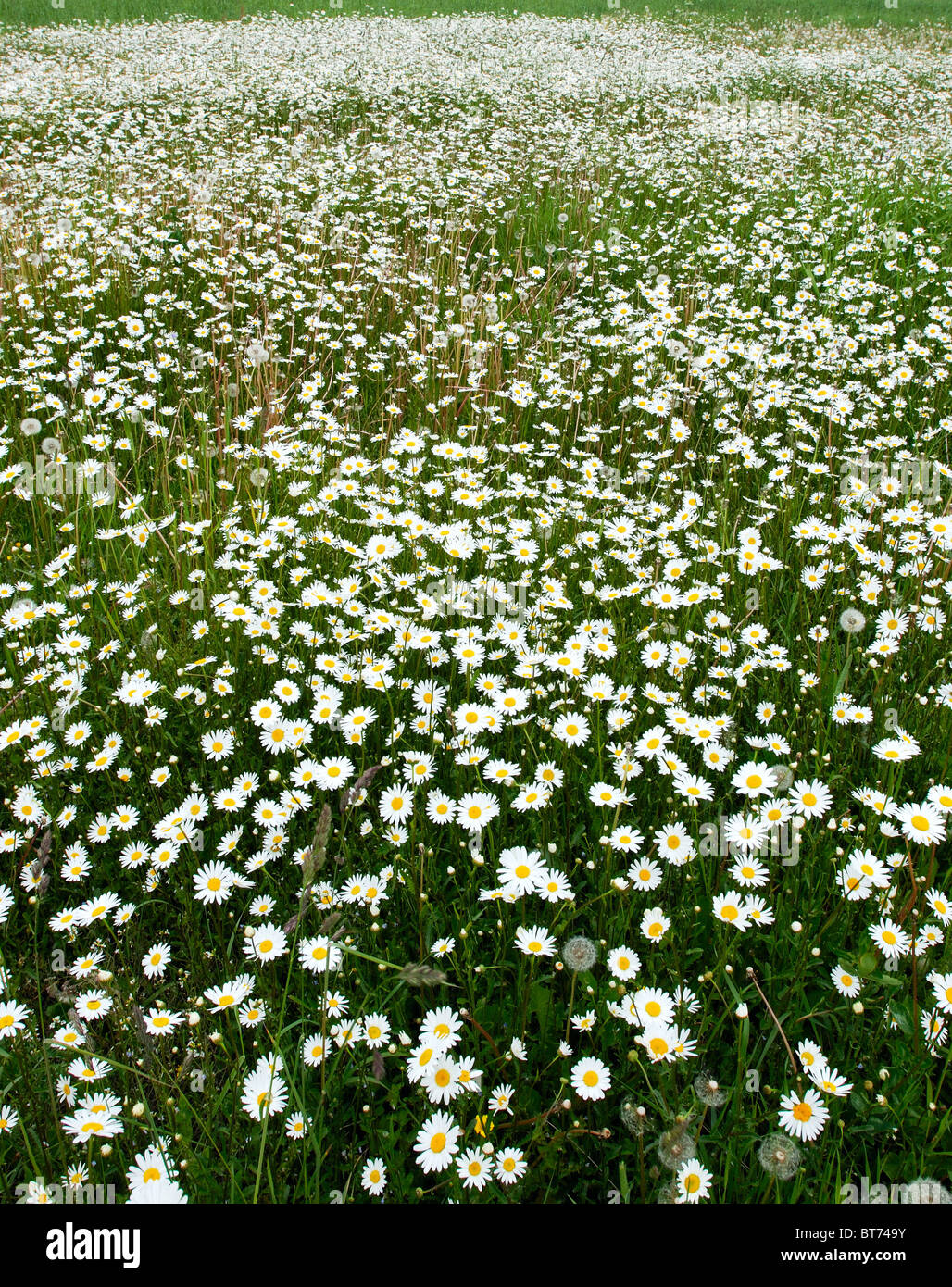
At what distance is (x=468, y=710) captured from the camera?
2242mm

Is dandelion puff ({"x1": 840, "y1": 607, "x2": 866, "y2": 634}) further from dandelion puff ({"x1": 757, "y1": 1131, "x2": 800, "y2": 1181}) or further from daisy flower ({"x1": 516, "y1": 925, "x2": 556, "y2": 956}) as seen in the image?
dandelion puff ({"x1": 757, "y1": 1131, "x2": 800, "y2": 1181})

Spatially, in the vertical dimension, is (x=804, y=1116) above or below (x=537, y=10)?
below

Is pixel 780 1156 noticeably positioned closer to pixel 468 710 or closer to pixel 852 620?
pixel 468 710

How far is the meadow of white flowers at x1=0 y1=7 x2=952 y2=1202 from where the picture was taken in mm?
1517

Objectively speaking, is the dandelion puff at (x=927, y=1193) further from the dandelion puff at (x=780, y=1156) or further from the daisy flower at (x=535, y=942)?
the daisy flower at (x=535, y=942)

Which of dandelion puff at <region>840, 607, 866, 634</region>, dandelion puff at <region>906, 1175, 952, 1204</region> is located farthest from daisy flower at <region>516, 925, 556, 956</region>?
dandelion puff at <region>840, 607, 866, 634</region>

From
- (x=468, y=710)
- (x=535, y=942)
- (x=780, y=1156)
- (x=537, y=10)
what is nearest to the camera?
(x=780, y=1156)

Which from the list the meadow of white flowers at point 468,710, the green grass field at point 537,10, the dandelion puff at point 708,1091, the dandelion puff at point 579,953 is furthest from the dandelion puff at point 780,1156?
the green grass field at point 537,10

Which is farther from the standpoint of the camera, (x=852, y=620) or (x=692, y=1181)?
(x=852, y=620)

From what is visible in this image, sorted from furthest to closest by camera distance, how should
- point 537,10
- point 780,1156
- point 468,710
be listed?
point 537,10 < point 468,710 < point 780,1156

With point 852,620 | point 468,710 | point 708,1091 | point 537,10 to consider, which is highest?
point 537,10

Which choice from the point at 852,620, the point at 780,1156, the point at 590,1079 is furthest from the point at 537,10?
the point at 780,1156

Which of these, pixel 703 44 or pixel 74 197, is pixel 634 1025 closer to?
pixel 74 197
